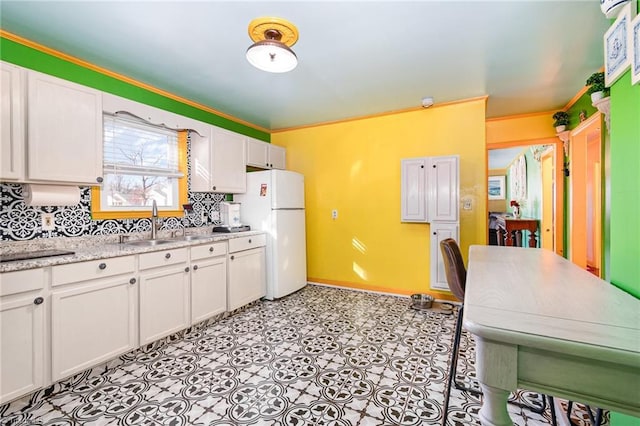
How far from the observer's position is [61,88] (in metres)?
2.17

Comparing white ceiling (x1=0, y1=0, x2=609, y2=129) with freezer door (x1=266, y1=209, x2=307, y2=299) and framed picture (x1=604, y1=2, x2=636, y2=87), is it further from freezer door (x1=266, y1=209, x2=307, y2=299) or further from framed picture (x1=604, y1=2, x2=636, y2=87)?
freezer door (x1=266, y1=209, x2=307, y2=299)

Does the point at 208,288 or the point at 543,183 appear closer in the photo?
the point at 208,288

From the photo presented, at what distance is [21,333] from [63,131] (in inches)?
56.5

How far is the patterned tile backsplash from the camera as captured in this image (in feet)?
6.96

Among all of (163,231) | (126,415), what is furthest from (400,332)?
(163,231)

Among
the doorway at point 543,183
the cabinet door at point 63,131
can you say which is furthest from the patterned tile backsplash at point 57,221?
the doorway at point 543,183

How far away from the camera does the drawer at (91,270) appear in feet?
6.19

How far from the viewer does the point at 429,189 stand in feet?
11.6

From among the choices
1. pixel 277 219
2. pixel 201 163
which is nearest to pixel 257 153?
pixel 201 163

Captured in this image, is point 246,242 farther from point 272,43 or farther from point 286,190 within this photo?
point 272,43

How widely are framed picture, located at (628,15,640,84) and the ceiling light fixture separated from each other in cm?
165

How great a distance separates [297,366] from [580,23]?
3.31 meters

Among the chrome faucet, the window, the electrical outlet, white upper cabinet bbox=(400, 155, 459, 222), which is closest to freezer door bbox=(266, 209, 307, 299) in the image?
the window

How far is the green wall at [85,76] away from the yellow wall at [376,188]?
5.78 feet
